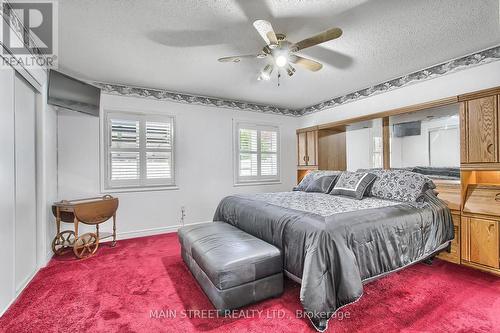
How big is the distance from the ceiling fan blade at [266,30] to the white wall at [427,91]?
2521 millimetres

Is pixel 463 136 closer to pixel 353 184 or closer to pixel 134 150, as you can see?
pixel 353 184

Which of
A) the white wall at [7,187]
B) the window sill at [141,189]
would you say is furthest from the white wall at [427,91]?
the white wall at [7,187]

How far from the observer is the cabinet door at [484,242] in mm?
2383

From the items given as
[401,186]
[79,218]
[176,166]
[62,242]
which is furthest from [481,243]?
[62,242]

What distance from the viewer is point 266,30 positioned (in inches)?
74.4

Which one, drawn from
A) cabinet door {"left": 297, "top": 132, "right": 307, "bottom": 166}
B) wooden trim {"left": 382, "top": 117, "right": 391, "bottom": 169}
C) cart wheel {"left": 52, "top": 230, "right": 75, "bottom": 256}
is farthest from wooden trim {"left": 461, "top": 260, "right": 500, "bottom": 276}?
cart wheel {"left": 52, "top": 230, "right": 75, "bottom": 256}

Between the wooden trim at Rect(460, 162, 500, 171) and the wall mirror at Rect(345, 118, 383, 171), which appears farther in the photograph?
the wall mirror at Rect(345, 118, 383, 171)

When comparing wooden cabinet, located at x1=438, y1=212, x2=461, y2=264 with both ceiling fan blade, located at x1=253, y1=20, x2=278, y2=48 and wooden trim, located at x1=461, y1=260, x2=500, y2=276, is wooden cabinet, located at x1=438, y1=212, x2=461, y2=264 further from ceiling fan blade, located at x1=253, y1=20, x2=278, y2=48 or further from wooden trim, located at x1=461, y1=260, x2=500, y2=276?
ceiling fan blade, located at x1=253, y1=20, x2=278, y2=48

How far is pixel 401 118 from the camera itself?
348 cm

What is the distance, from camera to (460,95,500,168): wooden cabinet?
241cm

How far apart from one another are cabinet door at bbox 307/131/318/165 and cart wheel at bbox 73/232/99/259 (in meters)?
3.85

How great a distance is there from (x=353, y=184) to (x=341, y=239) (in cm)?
148

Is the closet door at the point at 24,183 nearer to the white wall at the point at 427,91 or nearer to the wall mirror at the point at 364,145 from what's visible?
the white wall at the point at 427,91

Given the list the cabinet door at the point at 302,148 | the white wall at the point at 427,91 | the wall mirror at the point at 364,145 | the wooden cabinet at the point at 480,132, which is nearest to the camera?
the wooden cabinet at the point at 480,132
